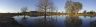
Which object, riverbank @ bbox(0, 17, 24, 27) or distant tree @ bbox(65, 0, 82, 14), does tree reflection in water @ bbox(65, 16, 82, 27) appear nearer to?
distant tree @ bbox(65, 0, 82, 14)

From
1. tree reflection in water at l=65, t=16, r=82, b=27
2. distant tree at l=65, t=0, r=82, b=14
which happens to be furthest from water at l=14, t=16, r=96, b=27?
distant tree at l=65, t=0, r=82, b=14

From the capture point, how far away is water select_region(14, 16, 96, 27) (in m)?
2.94

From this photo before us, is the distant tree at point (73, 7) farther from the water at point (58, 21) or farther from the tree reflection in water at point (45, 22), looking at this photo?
the tree reflection in water at point (45, 22)

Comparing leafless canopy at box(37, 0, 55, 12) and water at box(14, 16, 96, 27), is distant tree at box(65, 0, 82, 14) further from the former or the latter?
leafless canopy at box(37, 0, 55, 12)

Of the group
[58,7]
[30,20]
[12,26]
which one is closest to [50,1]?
[58,7]

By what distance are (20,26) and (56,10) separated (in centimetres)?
59

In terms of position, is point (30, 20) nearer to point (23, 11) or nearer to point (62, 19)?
point (23, 11)

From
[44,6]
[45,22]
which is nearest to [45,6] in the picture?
[44,6]

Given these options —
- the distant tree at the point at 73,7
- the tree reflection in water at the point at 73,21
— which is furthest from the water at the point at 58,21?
the distant tree at the point at 73,7

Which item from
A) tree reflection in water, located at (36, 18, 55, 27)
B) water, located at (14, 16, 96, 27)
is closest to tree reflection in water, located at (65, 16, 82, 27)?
water, located at (14, 16, 96, 27)

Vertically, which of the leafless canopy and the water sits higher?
the leafless canopy

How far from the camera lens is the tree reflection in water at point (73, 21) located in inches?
117

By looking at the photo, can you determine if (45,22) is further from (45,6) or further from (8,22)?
(8,22)

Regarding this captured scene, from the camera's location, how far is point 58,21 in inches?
116
